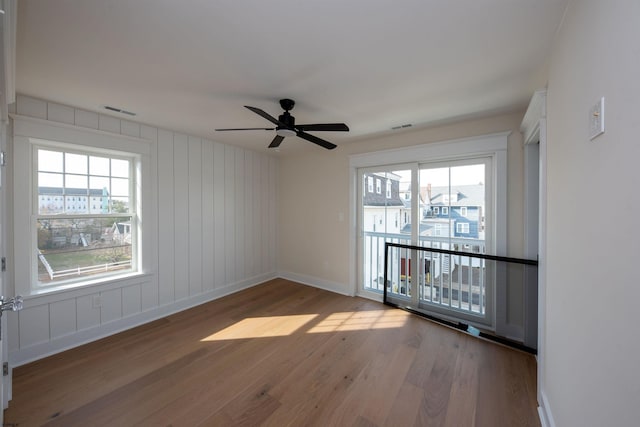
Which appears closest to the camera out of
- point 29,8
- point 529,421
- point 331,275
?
point 29,8

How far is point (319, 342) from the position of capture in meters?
2.52

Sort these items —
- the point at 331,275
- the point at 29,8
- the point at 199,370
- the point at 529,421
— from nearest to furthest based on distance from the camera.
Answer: the point at 29,8 < the point at 529,421 < the point at 199,370 < the point at 331,275

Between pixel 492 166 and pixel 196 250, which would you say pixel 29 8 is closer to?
pixel 196 250

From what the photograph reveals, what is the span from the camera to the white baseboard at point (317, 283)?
394 cm

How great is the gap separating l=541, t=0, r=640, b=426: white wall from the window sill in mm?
3840

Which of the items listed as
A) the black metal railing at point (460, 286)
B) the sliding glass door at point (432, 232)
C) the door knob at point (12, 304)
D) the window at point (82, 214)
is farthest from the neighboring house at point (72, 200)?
the black metal railing at point (460, 286)

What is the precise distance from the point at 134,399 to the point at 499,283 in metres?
3.56

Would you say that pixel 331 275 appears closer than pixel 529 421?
No

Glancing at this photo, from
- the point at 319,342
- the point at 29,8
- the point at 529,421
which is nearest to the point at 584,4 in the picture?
the point at 529,421

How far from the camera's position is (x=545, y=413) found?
1551 mm

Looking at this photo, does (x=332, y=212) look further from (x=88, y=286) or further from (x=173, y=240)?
(x=88, y=286)

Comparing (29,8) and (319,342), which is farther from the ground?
(29,8)

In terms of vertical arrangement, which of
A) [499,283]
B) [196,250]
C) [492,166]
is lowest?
[499,283]

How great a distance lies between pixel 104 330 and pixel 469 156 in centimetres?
463
